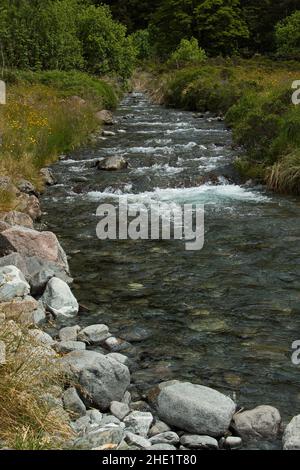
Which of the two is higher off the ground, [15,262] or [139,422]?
[15,262]

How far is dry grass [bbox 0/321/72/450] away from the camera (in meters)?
3.53

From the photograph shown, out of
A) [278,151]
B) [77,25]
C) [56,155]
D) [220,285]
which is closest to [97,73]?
[77,25]

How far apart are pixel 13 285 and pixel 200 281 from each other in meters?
2.35

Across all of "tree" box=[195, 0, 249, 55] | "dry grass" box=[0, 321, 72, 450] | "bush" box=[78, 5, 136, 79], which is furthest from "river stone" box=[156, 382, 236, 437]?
"tree" box=[195, 0, 249, 55]

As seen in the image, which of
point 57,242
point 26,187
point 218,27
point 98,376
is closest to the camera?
point 98,376

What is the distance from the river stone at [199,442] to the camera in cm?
398

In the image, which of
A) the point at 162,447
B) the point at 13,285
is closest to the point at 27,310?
the point at 13,285

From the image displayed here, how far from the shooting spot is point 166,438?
4039mm

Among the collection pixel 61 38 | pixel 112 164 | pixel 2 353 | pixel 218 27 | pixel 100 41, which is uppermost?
pixel 218 27

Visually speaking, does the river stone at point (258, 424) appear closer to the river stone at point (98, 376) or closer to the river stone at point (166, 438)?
the river stone at point (166, 438)

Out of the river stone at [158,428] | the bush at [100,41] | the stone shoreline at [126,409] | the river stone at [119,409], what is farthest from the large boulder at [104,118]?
the river stone at [158,428]

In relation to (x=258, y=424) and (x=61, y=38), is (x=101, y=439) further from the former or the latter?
(x=61, y=38)

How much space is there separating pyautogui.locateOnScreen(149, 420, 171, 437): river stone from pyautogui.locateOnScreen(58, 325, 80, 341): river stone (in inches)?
65.3

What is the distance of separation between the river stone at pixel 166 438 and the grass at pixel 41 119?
245 inches
